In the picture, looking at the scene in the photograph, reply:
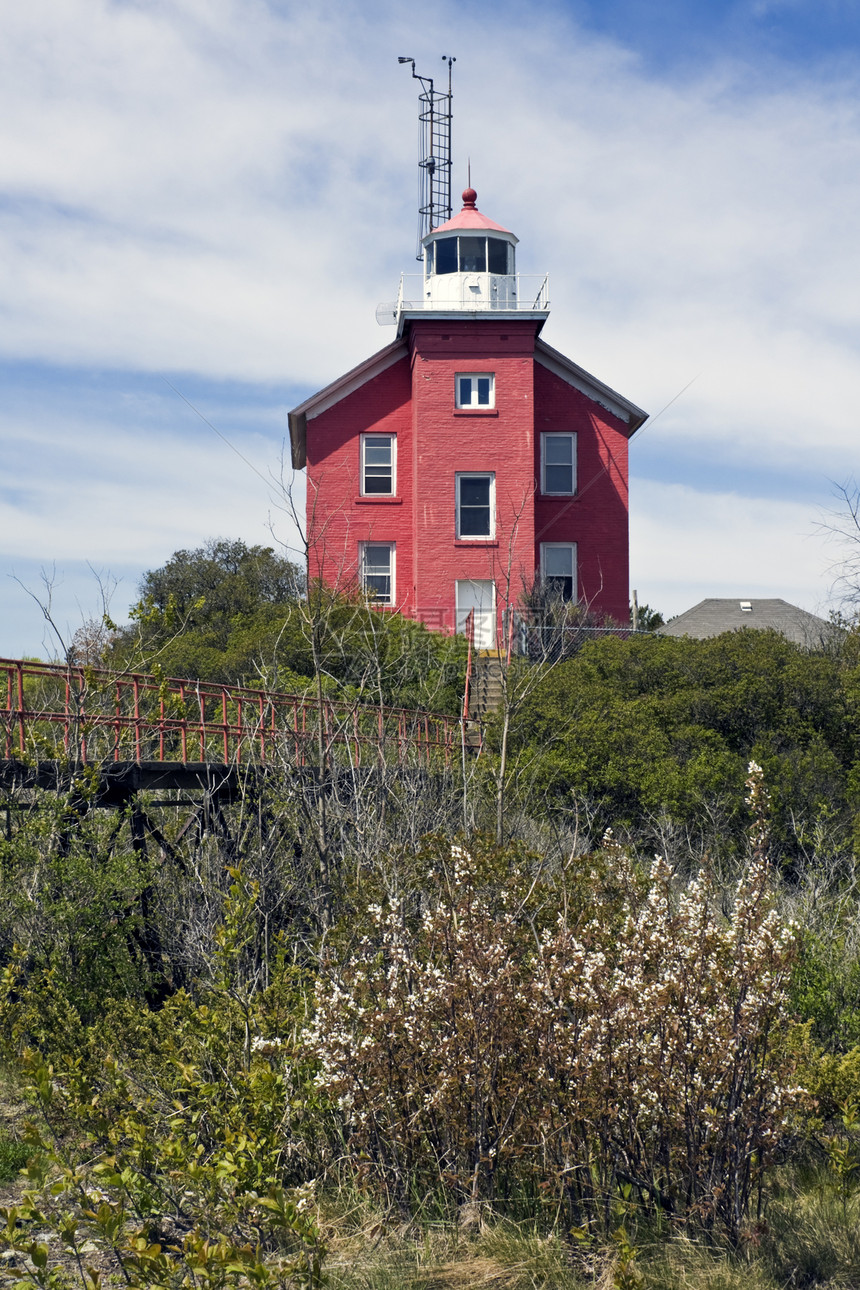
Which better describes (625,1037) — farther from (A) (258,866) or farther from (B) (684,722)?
(B) (684,722)

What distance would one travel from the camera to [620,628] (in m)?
27.1

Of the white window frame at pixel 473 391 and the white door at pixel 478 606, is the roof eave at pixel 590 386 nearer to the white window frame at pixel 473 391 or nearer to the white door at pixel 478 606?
the white window frame at pixel 473 391

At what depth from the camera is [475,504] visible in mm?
28516

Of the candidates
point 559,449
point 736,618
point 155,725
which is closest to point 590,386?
point 559,449

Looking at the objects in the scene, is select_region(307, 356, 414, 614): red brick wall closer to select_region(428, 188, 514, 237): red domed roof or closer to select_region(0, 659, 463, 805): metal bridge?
select_region(428, 188, 514, 237): red domed roof

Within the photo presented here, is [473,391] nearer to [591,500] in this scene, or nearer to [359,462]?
[359,462]

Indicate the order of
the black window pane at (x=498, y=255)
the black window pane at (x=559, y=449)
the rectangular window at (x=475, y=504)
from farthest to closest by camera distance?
1. the black window pane at (x=559, y=449)
2. the black window pane at (x=498, y=255)
3. the rectangular window at (x=475, y=504)

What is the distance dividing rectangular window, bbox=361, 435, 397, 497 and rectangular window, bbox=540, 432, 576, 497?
389 cm

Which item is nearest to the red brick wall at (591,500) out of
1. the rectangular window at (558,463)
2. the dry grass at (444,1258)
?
the rectangular window at (558,463)

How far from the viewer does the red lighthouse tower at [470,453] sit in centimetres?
2823

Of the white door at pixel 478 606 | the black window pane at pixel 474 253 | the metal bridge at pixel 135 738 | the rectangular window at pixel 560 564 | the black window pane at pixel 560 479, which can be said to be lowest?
the metal bridge at pixel 135 738

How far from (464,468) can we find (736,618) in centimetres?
1665

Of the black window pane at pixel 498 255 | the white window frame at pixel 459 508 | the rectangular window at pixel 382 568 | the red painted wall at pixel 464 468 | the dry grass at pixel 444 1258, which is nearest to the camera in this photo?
the dry grass at pixel 444 1258

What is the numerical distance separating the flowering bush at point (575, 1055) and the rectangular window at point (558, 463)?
2390 centimetres
